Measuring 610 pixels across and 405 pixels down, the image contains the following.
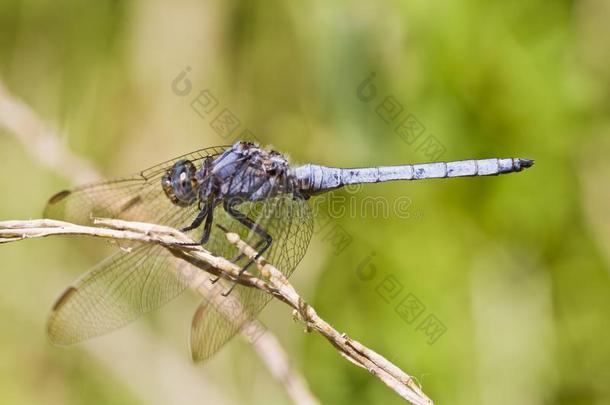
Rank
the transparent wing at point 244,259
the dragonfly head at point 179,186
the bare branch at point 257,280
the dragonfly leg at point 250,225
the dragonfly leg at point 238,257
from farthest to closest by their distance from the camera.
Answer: the dragonfly head at point 179,186 < the dragonfly leg at point 250,225 < the transparent wing at point 244,259 < the dragonfly leg at point 238,257 < the bare branch at point 257,280

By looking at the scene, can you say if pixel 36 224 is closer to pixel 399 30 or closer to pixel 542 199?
pixel 399 30


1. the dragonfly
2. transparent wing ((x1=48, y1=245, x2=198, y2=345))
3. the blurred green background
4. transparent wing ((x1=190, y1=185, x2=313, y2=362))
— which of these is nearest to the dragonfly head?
the dragonfly

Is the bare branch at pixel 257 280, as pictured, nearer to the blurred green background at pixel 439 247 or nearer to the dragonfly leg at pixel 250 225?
the dragonfly leg at pixel 250 225

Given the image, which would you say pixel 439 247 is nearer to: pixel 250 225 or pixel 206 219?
pixel 250 225

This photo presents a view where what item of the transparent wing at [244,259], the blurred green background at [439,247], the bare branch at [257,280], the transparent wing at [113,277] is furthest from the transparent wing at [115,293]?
the blurred green background at [439,247]

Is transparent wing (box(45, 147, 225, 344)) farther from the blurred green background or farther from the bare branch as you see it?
the bare branch

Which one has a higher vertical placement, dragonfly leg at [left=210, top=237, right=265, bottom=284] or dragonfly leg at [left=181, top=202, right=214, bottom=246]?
dragonfly leg at [left=181, top=202, right=214, bottom=246]
